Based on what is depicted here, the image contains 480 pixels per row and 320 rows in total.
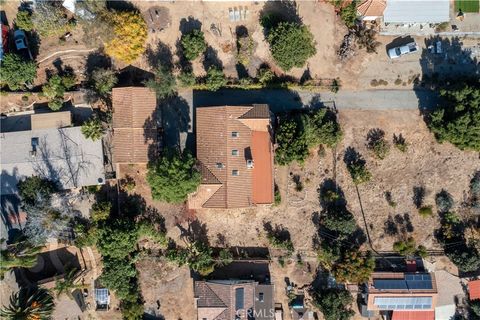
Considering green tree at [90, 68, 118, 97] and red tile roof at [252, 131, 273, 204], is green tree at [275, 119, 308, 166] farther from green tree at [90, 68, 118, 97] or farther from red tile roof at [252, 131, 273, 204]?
green tree at [90, 68, 118, 97]

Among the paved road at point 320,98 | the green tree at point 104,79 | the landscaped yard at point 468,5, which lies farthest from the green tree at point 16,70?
the landscaped yard at point 468,5

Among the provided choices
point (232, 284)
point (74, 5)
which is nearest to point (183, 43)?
point (74, 5)

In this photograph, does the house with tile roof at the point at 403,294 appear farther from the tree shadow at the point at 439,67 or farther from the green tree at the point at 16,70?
the green tree at the point at 16,70

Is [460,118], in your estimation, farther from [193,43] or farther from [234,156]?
[193,43]

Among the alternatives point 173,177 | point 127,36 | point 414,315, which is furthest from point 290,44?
point 414,315

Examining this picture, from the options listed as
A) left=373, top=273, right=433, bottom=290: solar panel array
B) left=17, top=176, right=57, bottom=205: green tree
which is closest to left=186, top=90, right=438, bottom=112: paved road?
left=17, top=176, right=57, bottom=205: green tree
